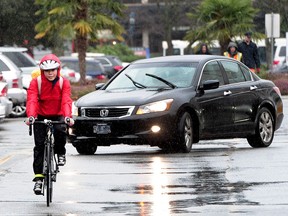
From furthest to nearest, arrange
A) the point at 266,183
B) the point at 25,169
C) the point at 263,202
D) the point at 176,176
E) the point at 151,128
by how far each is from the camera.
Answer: the point at 151,128, the point at 25,169, the point at 176,176, the point at 266,183, the point at 263,202

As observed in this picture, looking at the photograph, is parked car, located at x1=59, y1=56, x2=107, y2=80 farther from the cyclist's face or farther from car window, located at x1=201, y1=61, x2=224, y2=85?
the cyclist's face

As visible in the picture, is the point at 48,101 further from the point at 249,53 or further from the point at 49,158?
the point at 249,53

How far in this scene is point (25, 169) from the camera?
653 inches

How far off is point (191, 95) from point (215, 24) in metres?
25.5

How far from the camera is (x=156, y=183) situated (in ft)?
47.3

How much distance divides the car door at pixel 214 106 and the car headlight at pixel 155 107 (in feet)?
2.47

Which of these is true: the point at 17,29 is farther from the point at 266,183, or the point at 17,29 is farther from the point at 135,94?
Result: the point at 266,183

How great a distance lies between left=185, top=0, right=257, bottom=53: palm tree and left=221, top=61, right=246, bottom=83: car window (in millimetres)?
22948

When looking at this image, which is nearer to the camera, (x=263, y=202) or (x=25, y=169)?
(x=263, y=202)

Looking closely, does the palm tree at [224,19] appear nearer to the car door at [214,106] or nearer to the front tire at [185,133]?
the car door at [214,106]

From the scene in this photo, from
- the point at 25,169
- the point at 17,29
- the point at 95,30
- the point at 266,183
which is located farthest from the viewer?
the point at 17,29

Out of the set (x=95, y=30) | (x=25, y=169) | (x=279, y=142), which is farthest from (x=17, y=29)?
(x=25, y=169)

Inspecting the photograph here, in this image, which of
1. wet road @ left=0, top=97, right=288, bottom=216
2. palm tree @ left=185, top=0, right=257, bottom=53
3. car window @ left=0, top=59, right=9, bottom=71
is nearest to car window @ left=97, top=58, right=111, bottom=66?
palm tree @ left=185, top=0, right=257, bottom=53

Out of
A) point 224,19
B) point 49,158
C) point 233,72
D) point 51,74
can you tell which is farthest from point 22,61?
point 49,158
